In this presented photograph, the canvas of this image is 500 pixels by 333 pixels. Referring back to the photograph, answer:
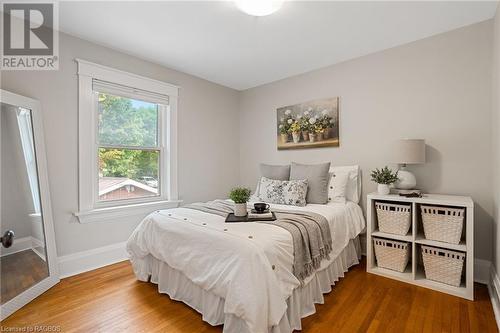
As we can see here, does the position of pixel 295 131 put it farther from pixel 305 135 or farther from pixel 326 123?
pixel 326 123

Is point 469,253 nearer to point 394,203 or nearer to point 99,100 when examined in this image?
point 394,203

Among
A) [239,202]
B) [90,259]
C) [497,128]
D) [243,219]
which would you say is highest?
[497,128]

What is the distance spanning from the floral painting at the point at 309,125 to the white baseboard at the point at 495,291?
1.90 meters

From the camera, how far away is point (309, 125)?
338 cm

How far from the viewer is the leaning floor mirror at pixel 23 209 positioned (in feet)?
6.26

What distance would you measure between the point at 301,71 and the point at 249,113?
1.15 meters

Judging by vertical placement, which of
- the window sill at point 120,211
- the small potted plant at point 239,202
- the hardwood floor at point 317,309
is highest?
the small potted plant at point 239,202

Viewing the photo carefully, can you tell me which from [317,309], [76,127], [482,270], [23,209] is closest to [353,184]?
[482,270]

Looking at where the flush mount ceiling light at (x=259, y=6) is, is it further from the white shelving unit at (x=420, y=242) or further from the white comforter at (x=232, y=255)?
the white shelving unit at (x=420, y=242)

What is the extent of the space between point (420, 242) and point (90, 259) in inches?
132

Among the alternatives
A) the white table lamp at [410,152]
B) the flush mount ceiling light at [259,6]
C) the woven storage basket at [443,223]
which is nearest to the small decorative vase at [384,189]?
the white table lamp at [410,152]

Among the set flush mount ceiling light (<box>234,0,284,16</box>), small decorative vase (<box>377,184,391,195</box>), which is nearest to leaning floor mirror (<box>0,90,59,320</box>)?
flush mount ceiling light (<box>234,0,284,16</box>)

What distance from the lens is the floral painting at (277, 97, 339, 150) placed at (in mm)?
3182

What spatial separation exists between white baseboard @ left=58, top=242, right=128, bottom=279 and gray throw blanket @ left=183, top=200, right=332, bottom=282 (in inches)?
56.8
